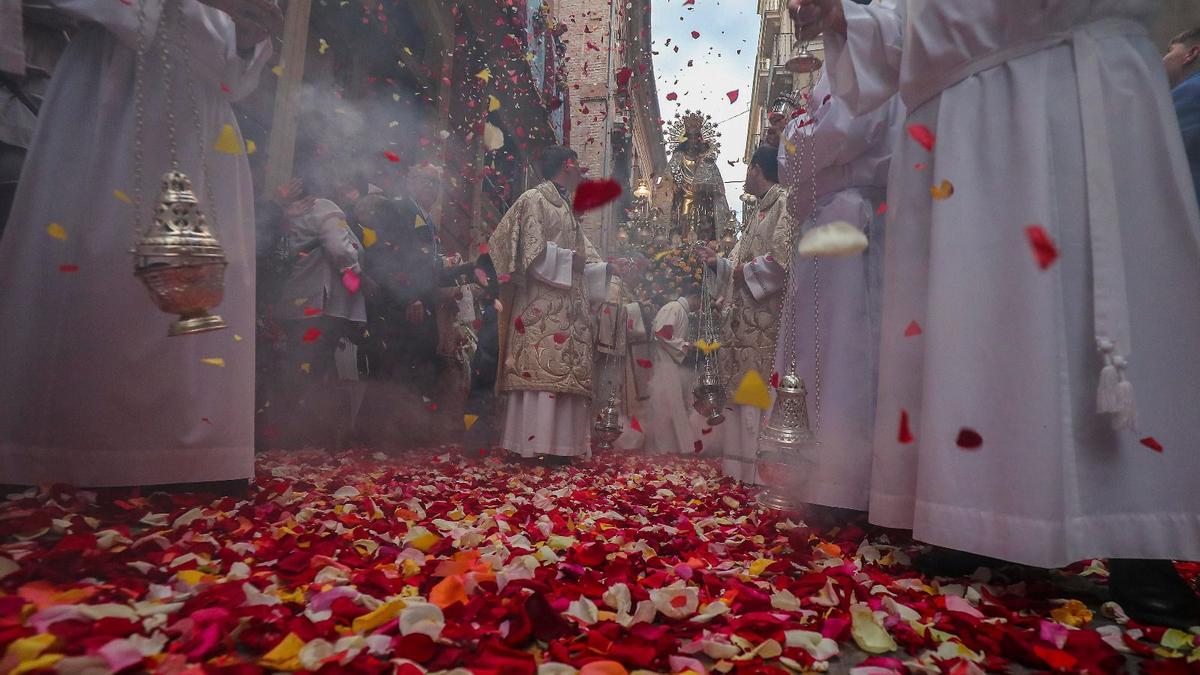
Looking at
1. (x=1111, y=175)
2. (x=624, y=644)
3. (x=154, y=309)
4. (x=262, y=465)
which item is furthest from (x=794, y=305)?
(x=262, y=465)

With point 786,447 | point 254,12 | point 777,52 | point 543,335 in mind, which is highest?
point 777,52

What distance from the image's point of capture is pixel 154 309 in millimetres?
1898

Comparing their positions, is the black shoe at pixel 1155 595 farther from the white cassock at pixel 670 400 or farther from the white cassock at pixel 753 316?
the white cassock at pixel 670 400

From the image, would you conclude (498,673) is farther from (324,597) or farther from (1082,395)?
(1082,395)

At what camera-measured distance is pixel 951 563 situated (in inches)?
68.2

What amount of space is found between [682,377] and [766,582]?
5477mm

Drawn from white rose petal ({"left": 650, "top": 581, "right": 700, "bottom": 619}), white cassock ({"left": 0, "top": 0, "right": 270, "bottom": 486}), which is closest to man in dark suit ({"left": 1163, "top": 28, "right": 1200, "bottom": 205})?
white rose petal ({"left": 650, "top": 581, "right": 700, "bottom": 619})

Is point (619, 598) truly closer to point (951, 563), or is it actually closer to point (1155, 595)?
point (951, 563)

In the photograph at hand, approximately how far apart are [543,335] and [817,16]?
2509mm

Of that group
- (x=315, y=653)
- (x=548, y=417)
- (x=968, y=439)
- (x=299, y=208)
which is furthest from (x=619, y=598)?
(x=299, y=208)

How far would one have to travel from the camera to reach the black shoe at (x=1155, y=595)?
1.35 metres

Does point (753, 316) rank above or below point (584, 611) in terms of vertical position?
above

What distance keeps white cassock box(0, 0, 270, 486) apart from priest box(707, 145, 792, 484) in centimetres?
256

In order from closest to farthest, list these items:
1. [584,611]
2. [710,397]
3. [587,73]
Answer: [584,611]
[710,397]
[587,73]
